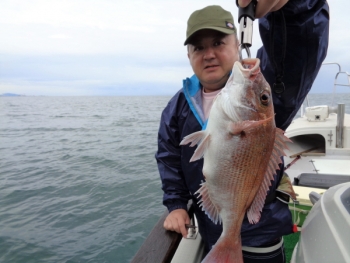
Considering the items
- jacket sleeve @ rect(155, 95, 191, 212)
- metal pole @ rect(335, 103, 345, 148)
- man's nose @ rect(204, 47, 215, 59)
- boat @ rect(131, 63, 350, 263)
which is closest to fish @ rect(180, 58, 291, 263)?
boat @ rect(131, 63, 350, 263)

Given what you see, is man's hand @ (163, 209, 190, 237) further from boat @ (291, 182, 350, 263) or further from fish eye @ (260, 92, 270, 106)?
fish eye @ (260, 92, 270, 106)

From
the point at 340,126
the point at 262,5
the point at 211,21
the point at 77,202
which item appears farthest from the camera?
the point at 77,202

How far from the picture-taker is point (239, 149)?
1.43 m

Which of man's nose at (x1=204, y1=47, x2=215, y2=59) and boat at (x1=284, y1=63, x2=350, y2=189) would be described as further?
boat at (x1=284, y1=63, x2=350, y2=189)

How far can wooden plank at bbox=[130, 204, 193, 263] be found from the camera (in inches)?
66.4

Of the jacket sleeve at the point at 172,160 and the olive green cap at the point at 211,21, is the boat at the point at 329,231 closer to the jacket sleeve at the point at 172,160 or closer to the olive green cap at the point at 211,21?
the jacket sleeve at the point at 172,160

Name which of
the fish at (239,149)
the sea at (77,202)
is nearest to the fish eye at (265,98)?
the fish at (239,149)

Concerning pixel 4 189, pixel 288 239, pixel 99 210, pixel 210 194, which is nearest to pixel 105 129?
pixel 4 189

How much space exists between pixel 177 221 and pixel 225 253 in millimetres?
590

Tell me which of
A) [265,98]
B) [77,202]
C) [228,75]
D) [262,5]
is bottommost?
[77,202]

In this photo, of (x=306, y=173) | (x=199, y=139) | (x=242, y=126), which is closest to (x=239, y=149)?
(x=242, y=126)

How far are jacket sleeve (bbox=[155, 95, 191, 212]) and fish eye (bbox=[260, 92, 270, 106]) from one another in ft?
2.71

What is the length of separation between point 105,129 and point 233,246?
1712 centimetres

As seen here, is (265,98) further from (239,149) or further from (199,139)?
(199,139)
